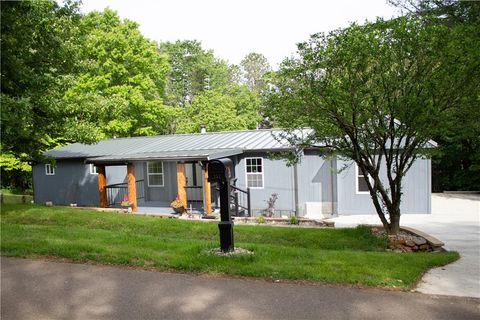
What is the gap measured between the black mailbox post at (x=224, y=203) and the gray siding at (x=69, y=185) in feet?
49.4

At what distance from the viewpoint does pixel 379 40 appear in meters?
7.87

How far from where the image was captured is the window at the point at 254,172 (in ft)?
55.1

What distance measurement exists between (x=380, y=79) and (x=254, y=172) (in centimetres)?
927

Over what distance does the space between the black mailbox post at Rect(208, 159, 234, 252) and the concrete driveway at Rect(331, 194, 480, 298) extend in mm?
3020

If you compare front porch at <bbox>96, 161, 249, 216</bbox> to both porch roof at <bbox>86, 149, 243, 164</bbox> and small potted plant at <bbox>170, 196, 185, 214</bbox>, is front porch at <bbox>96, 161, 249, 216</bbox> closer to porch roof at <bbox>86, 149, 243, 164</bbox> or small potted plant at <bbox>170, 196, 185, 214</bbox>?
porch roof at <bbox>86, 149, 243, 164</bbox>

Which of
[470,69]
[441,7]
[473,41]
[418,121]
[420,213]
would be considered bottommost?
[420,213]

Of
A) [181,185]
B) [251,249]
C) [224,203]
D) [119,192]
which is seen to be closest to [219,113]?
[119,192]

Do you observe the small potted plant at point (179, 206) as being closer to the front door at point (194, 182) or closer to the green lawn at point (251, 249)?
the front door at point (194, 182)

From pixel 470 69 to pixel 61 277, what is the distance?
324 inches

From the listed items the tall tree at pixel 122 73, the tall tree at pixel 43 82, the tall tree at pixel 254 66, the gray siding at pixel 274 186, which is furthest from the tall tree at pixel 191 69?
the gray siding at pixel 274 186

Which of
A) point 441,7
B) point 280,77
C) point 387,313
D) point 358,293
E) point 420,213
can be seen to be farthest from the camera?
point 441,7

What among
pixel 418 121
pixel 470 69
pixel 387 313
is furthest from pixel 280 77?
pixel 387 313

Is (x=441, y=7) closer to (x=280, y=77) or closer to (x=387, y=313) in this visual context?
(x=280, y=77)

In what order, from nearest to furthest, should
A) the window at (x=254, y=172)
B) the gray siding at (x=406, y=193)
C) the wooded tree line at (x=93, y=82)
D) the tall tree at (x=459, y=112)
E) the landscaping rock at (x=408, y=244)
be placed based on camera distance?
the tall tree at (x=459, y=112) → the landscaping rock at (x=408, y=244) → the wooded tree line at (x=93, y=82) → the gray siding at (x=406, y=193) → the window at (x=254, y=172)
